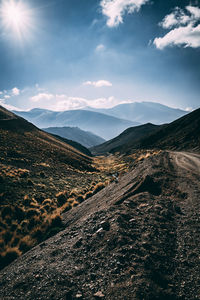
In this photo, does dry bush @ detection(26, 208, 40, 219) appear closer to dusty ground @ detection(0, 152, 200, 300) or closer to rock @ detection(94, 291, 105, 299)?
dusty ground @ detection(0, 152, 200, 300)

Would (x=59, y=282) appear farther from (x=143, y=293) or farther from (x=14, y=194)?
(x=14, y=194)

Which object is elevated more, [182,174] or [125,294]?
[182,174]

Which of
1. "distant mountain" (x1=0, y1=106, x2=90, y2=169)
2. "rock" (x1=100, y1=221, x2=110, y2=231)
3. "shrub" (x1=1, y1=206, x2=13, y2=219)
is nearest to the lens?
"rock" (x1=100, y1=221, x2=110, y2=231)

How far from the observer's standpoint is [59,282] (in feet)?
17.6

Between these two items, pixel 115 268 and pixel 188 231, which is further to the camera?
pixel 188 231

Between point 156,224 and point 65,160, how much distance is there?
3576cm

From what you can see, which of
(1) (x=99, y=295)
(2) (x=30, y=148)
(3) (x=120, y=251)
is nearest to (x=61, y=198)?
(3) (x=120, y=251)

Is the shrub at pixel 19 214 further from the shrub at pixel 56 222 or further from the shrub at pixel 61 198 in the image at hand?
the shrub at pixel 61 198

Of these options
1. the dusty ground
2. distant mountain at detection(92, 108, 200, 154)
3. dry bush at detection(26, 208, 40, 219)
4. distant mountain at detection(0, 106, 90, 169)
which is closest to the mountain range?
the dusty ground

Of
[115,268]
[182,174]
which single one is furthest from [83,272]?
[182,174]

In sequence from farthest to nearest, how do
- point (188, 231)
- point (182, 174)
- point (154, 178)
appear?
point (182, 174) → point (154, 178) → point (188, 231)

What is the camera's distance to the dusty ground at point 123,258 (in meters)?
4.66

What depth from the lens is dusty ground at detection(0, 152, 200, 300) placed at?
183 inches

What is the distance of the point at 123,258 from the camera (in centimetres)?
558
